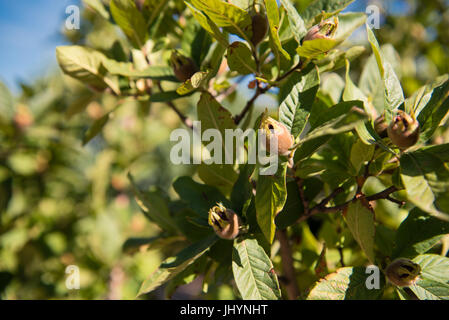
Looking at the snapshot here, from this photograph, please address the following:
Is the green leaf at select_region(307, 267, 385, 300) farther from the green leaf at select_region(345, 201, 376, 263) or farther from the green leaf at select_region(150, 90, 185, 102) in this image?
the green leaf at select_region(150, 90, 185, 102)

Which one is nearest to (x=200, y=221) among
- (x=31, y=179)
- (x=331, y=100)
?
(x=331, y=100)

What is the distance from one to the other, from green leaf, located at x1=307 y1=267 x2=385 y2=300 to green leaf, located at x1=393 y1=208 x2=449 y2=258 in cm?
8

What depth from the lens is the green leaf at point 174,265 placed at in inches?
20.3

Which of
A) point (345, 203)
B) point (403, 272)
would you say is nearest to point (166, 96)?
point (345, 203)

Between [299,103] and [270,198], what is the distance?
16cm

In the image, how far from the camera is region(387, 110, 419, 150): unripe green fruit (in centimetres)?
45

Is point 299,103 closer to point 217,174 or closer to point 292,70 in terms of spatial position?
point 292,70

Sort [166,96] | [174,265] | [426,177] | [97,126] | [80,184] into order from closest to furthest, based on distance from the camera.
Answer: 1. [426,177]
2. [174,265]
3. [166,96]
4. [97,126]
5. [80,184]

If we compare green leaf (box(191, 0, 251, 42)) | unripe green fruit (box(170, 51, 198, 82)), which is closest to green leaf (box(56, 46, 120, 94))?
unripe green fruit (box(170, 51, 198, 82))

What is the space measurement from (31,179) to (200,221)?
1456 mm

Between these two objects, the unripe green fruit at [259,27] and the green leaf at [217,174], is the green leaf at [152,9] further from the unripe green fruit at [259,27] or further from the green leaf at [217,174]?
the green leaf at [217,174]

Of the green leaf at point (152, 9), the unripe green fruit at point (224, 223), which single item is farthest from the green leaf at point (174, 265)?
the green leaf at point (152, 9)

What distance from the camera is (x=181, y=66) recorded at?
623 millimetres

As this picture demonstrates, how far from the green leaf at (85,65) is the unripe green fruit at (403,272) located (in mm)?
626
